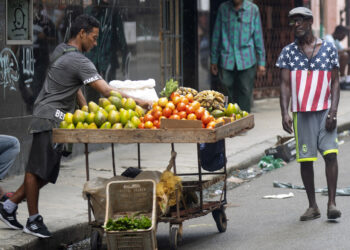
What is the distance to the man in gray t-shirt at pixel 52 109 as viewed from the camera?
6973 mm

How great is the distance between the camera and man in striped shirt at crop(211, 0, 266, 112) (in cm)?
1399

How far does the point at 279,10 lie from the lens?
20188 mm

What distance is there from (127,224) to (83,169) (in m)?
4.19

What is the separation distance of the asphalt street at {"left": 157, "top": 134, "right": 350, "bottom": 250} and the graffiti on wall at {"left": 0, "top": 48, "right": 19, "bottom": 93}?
264 centimetres

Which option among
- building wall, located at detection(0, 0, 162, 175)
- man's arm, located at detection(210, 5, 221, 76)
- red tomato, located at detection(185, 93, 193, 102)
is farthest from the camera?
man's arm, located at detection(210, 5, 221, 76)

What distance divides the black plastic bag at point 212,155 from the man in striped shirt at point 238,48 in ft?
→ 20.1

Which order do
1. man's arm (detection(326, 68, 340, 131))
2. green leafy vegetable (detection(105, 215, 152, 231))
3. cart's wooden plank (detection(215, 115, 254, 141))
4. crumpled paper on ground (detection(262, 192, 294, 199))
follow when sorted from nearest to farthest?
green leafy vegetable (detection(105, 215, 152, 231)), cart's wooden plank (detection(215, 115, 254, 141)), man's arm (detection(326, 68, 340, 131)), crumpled paper on ground (detection(262, 192, 294, 199))

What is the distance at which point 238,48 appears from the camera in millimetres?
14062

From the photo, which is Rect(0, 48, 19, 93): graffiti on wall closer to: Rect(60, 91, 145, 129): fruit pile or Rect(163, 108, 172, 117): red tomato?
Rect(60, 91, 145, 129): fruit pile

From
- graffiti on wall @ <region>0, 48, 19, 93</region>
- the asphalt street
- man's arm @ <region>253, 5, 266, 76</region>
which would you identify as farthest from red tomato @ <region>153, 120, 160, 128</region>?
man's arm @ <region>253, 5, 266, 76</region>

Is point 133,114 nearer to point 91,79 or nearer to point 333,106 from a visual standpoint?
point 91,79

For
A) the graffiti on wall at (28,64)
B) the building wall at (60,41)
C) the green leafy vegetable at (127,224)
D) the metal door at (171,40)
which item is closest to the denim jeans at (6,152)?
the green leafy vegetable at (127,224)

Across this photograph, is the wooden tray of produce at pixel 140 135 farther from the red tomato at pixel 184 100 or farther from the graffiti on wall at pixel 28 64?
the graffiti on wall at pixel 28 64

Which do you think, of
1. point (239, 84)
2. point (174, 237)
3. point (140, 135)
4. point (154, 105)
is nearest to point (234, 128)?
point (154, 105)
